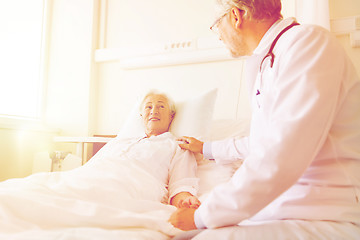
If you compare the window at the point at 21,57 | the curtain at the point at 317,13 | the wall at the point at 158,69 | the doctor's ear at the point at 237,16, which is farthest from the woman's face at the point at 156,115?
the window at the point at 21,57

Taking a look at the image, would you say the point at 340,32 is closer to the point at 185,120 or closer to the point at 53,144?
the point at 185,120

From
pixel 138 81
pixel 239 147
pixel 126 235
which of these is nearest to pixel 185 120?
pixel 239 147

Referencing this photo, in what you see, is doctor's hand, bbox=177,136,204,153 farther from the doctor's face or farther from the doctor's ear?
the doctor's ear

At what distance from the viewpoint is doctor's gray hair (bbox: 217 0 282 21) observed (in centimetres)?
91

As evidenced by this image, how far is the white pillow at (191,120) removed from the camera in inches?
70.1

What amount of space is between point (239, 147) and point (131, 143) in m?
0.70

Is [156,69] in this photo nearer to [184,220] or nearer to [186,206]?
[186,206]

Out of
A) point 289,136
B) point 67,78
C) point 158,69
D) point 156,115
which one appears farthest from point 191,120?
point 67,78

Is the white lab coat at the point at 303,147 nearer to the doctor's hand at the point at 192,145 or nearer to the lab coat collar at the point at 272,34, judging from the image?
the lab coat collar at the point at 272,34

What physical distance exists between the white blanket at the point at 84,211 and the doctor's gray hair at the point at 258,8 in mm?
752

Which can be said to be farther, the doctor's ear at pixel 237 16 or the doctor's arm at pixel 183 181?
the doctor's arm at pixel 183 181

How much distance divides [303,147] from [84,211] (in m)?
0.70

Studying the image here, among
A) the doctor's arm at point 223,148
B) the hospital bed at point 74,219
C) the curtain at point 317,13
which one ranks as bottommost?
the hospital bed at point 74,219

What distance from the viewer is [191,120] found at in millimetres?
1814
